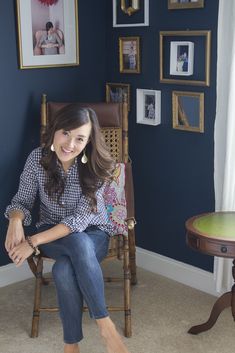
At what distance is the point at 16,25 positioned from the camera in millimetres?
2918

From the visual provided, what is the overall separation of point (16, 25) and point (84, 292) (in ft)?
5.22

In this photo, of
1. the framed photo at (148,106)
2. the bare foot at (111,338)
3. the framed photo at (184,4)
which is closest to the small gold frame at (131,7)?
the framed photo at (184,4)

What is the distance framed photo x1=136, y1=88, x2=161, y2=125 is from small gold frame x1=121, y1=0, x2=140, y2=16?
0.46 metres

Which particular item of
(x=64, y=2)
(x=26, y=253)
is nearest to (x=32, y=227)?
(x=26, y=253)

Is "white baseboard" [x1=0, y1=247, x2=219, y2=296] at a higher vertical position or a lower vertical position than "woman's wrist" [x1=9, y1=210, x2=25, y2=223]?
lower

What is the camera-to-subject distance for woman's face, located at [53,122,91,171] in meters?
2.31

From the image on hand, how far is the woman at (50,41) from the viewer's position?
3.03m

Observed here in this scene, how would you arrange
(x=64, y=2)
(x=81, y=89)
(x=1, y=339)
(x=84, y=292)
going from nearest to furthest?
(x=84, y=292) → (x=1, y=339) → (x=64, y=2) → (x=81, y=89)

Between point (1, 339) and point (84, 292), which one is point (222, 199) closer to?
point (84, 292)

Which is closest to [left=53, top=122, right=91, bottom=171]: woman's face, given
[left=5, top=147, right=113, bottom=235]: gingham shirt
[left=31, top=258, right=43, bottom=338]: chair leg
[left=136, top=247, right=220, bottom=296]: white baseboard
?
[left=5, top=147, right=113, bottom=235]: gingham shirt

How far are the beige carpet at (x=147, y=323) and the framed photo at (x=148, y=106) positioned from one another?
3.25ft

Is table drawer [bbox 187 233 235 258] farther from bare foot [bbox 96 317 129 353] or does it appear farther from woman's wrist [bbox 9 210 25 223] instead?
woman's wrist [bbox 9 210 25 223]

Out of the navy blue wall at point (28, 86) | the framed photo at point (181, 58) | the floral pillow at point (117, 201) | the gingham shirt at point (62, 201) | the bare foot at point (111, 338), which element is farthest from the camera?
the navy blue wall at point (28, 86)

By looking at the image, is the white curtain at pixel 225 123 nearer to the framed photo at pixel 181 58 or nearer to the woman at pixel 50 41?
the framed photo at pixel 181 58
